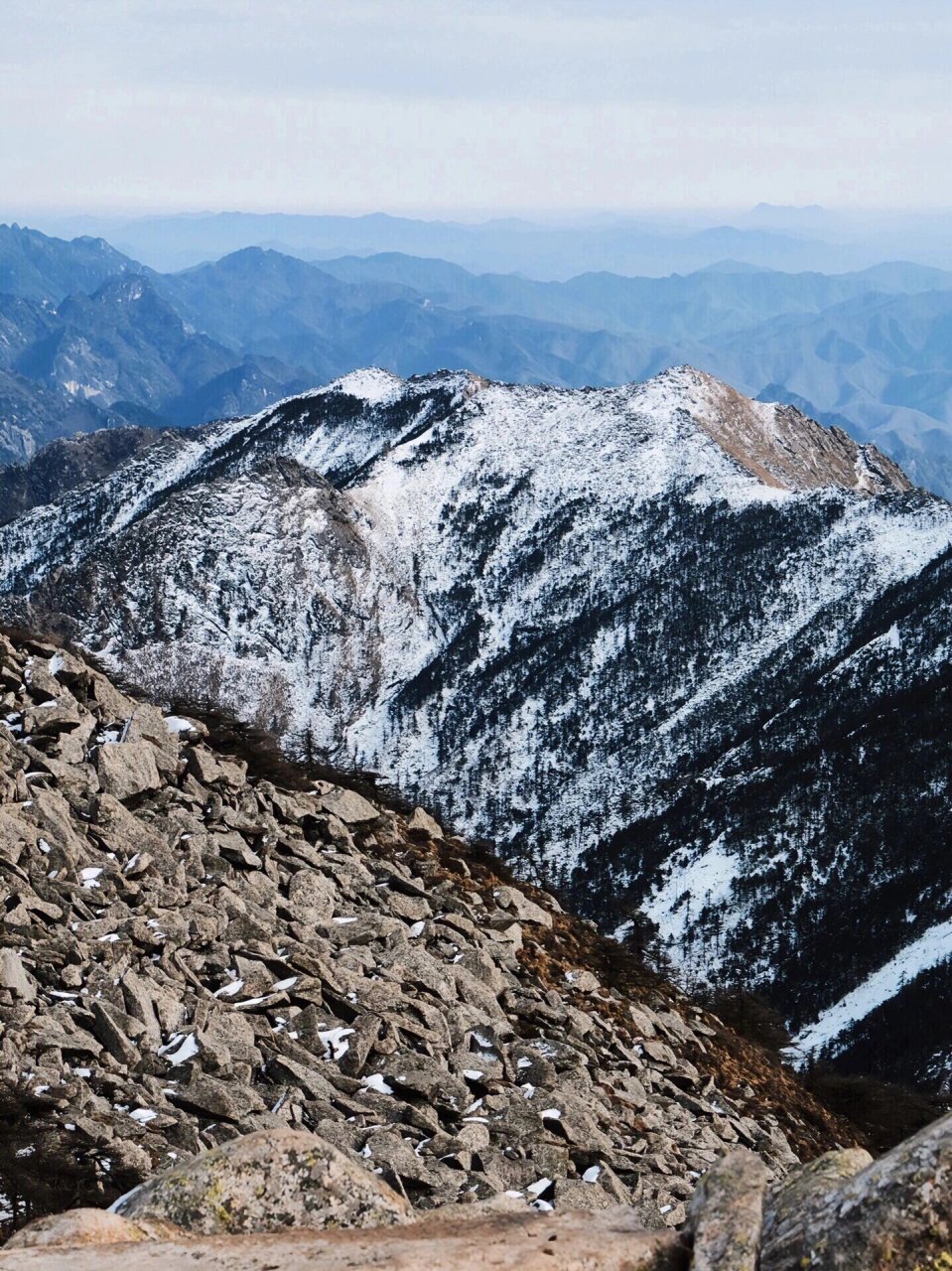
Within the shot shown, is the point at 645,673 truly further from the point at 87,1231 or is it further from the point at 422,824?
the point at 87,1231

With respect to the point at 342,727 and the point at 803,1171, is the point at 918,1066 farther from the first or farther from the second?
the point at 342,727

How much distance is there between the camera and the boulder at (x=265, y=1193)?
50.6ft

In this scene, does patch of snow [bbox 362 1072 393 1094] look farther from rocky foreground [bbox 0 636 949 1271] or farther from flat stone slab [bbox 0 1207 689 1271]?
flat stone slab [bbox 0 1207 689 1271]

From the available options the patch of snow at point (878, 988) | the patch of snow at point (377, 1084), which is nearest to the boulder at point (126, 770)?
the patch of snow at point (377, 1084)

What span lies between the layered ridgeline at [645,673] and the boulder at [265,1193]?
269 feet

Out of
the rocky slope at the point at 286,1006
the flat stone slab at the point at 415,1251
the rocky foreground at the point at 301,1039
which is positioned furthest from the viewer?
the rocky slope at the point at 286,1006

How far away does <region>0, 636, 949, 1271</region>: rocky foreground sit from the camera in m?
15.7

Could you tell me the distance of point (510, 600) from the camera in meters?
184

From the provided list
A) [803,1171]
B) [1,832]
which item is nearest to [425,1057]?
[1,832]

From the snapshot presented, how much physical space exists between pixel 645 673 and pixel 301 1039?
13012 centimetres

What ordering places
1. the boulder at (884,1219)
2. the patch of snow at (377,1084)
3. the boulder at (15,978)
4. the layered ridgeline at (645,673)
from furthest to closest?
the layered ridgeline at (645,673) → the patch of snow at (377,1084) → the boulder at (15,978) → the boulder at (884,1219)

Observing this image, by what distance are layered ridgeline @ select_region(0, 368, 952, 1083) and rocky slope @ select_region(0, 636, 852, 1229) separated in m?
55.8

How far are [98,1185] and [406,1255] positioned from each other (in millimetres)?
12369

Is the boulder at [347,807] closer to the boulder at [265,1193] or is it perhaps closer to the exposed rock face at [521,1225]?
the boulder at [265,1193]
